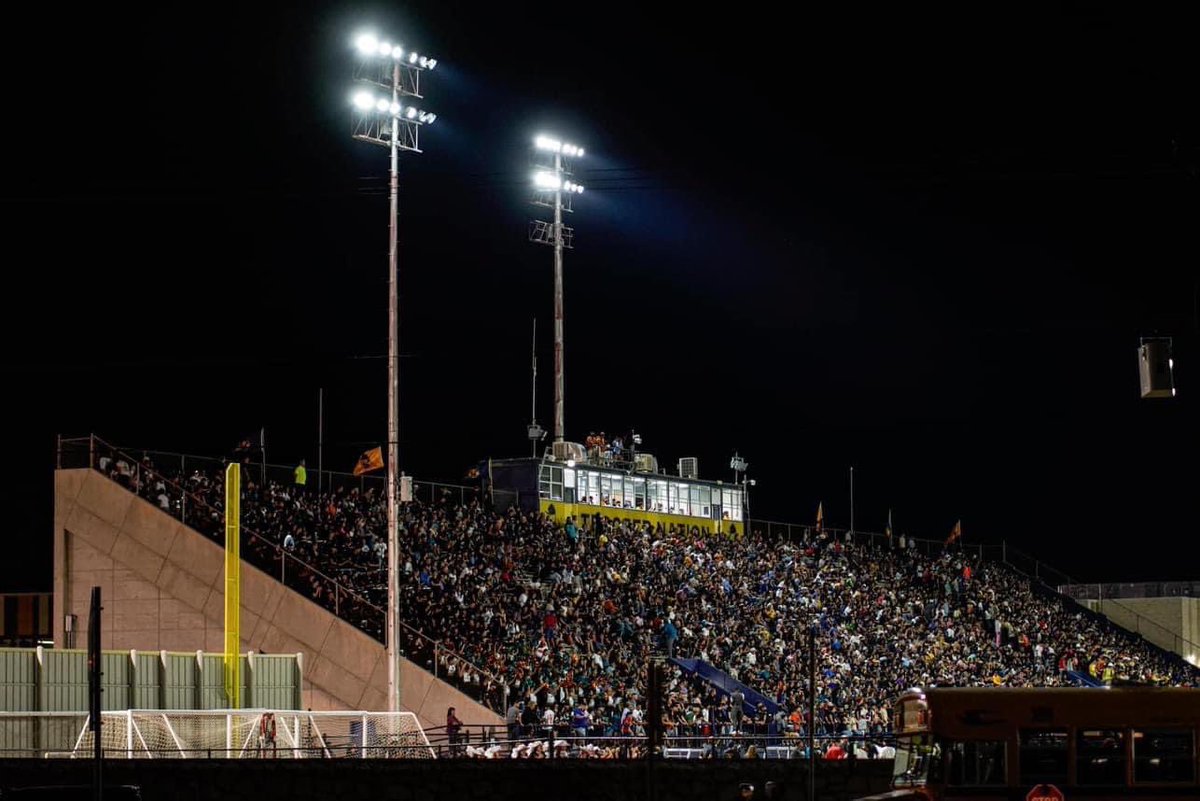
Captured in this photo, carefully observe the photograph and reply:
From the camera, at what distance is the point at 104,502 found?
46125 mm

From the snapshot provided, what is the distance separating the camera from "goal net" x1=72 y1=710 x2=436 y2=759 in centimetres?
3197

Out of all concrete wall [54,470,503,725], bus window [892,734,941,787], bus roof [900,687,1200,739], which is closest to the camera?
bus roof [900,687,1200,739]

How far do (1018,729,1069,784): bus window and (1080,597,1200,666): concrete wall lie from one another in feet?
179

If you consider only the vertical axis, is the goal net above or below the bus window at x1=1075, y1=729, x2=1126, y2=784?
below

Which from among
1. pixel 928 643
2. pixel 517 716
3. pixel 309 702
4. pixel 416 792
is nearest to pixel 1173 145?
pixel 416 792

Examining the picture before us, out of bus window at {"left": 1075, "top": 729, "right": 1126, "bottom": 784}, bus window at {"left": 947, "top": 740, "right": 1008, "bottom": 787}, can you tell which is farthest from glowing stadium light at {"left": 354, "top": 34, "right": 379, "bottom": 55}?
bus window at {"left": 1075, "top": 729, "right": 1126, "bottom": 784}

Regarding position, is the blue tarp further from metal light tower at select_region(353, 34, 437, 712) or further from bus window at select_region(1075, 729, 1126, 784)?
bus window at select_region(1075, 729, 1126, 784)

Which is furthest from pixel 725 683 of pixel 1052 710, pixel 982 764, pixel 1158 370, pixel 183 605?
pixel 1158 370

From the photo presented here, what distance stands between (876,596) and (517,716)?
79.7 feet

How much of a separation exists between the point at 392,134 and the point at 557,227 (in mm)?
18411

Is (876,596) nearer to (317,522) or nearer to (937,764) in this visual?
(317,522)

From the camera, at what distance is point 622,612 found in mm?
49781

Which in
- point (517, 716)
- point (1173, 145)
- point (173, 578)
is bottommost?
point (517, 716)

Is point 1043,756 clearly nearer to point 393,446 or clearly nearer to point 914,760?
point 914,760
